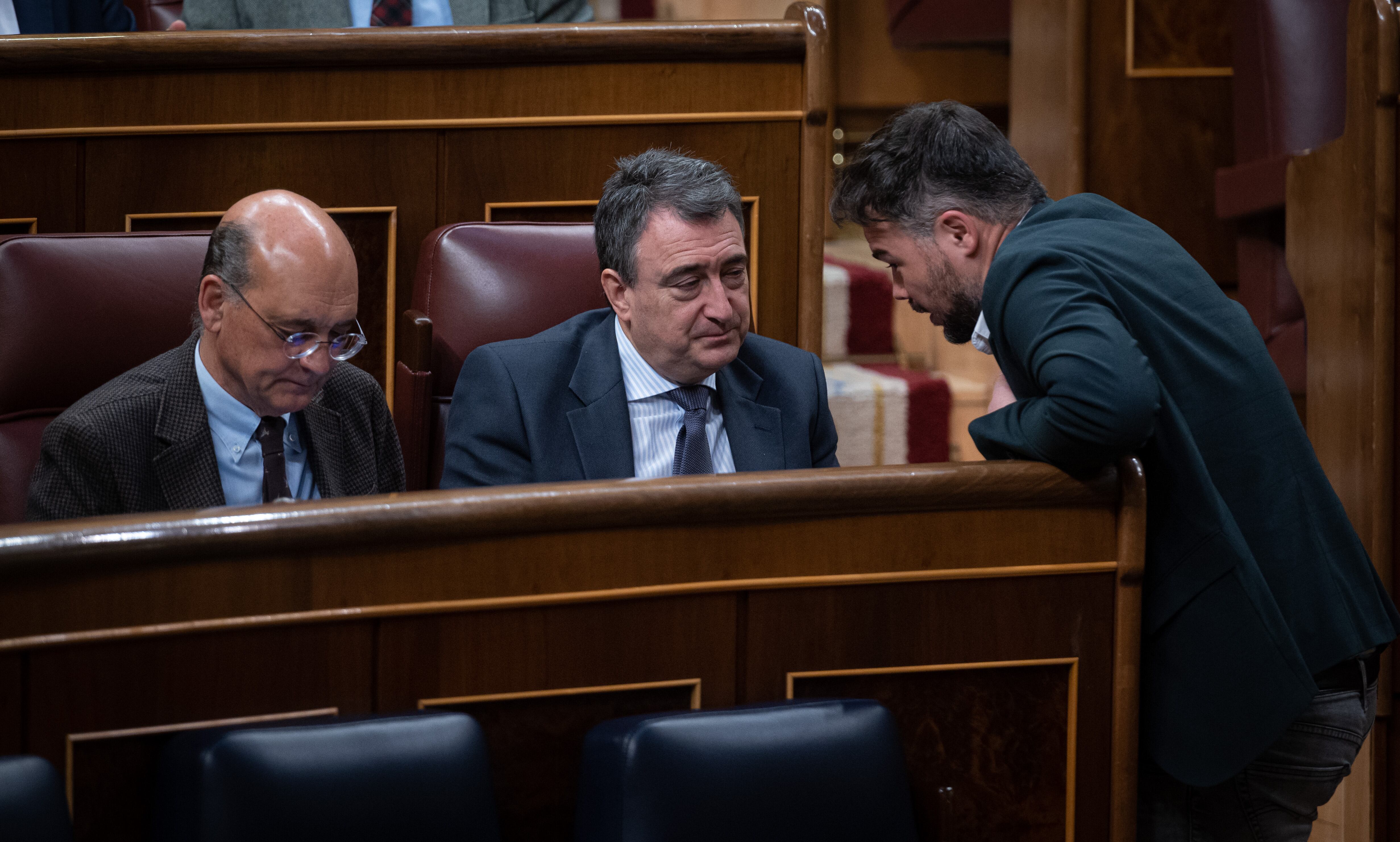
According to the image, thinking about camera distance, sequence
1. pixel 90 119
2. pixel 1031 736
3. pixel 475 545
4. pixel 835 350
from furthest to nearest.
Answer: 1. pixel 835 350
2. pixel 90 119
3. pixel 1031 736
4. pixel 475 545

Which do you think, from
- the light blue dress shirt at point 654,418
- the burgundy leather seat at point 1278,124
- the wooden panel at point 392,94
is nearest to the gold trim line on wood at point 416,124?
the wooden panel at point 392,94

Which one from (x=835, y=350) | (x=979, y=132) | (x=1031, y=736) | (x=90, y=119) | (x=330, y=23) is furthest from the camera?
(x=835, y=350)

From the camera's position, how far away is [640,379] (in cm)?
129

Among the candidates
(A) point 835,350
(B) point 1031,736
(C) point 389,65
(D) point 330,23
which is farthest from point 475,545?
(A) point 835,350

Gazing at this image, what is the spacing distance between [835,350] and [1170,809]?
1393mm

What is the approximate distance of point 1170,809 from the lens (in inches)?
39.6

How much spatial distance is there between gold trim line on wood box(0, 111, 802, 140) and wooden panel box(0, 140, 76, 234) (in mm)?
13

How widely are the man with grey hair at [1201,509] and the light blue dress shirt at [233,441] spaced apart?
652 mm

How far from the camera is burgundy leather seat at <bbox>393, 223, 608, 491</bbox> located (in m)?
1.40

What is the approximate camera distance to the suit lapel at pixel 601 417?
4.02 feet

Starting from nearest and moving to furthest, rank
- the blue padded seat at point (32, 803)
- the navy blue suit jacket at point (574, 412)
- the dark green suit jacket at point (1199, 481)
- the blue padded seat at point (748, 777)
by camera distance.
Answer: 1. the blue padded seat at point (32, 803)
2. the blue padded seat at point (748, 777)
3. the dark green suit jacket at point (1199, 481)
4. the navy blue suit jacket at point (574, 412)

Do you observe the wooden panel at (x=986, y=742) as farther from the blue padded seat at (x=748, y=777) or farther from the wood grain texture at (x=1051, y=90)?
the wood grain texture at (x=1051, y=90)

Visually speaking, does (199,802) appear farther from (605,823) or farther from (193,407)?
(193,407)

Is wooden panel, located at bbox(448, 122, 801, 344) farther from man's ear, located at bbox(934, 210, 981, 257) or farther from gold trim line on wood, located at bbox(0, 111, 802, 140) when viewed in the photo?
man's ear, located at bbox(934, 210, 981, 257)
